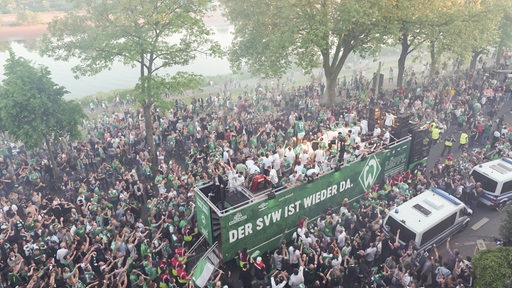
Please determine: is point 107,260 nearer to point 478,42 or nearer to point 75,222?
point 75,222

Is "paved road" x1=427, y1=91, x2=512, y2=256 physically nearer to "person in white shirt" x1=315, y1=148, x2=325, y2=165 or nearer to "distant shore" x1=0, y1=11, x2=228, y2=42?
"person in white shirt" x1=315, y1=148, x2=325, y2=165

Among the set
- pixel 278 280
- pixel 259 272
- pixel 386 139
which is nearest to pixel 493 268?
pixel 278 280

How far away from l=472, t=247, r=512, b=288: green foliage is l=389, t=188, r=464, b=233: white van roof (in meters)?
2.30

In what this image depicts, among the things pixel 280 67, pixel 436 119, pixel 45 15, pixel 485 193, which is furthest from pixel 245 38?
pixel 45 15

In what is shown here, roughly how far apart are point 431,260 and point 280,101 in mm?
18587

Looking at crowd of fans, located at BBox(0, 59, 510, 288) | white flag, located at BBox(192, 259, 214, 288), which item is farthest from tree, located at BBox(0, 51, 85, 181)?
white flag, located at BBox(192, 259, 214, 288)

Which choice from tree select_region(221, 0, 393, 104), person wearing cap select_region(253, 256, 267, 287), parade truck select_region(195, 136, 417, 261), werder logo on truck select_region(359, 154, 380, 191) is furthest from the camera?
tree select_region(221, 0, 393, 104)

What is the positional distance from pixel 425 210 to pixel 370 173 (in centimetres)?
265

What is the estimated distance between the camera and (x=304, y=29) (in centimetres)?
2431

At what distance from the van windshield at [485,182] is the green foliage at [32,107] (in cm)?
1920

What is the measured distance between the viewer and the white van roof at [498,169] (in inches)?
658

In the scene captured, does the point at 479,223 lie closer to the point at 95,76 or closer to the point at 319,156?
the point at 319,156

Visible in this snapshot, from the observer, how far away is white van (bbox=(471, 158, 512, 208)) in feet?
54.5

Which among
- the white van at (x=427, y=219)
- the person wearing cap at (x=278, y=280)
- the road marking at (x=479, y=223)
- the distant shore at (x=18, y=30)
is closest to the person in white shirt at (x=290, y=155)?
the white van at (x=427, y=219)
